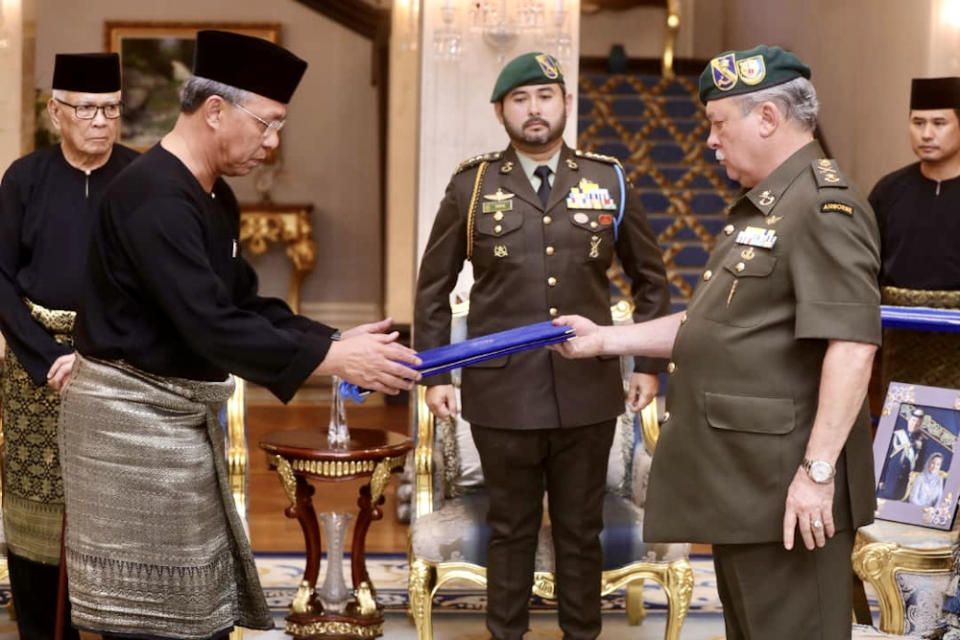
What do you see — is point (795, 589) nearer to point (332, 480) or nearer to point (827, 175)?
point (827, 175)

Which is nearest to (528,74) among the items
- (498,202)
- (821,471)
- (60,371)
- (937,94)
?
(498,202)

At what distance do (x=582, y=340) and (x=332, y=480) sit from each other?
1644mm

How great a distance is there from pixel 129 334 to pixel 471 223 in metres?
1.77

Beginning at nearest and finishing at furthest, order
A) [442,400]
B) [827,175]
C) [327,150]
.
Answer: [827,175] < [442,400] < [327,150]

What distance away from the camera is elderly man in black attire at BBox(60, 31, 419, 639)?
301 centimetres

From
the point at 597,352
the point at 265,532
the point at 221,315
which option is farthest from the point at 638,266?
the point at 265,532

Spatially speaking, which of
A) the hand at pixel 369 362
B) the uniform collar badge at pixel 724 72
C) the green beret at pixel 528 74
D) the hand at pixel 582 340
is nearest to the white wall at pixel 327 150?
the green beret at pixel 528 74

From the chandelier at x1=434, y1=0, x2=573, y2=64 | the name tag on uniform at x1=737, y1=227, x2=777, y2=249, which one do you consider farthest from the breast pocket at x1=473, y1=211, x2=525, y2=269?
the chandelier at x1=434, y1=0, x2=573, y2=64

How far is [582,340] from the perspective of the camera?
12.1 ft

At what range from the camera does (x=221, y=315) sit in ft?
9.79

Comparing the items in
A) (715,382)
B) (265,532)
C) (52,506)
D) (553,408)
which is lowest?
(265,532)

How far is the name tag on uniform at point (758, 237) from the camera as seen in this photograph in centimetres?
299

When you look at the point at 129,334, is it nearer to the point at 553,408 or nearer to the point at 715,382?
the point at 715,382

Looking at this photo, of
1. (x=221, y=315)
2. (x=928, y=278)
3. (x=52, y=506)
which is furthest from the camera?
(x=928, y=278)
